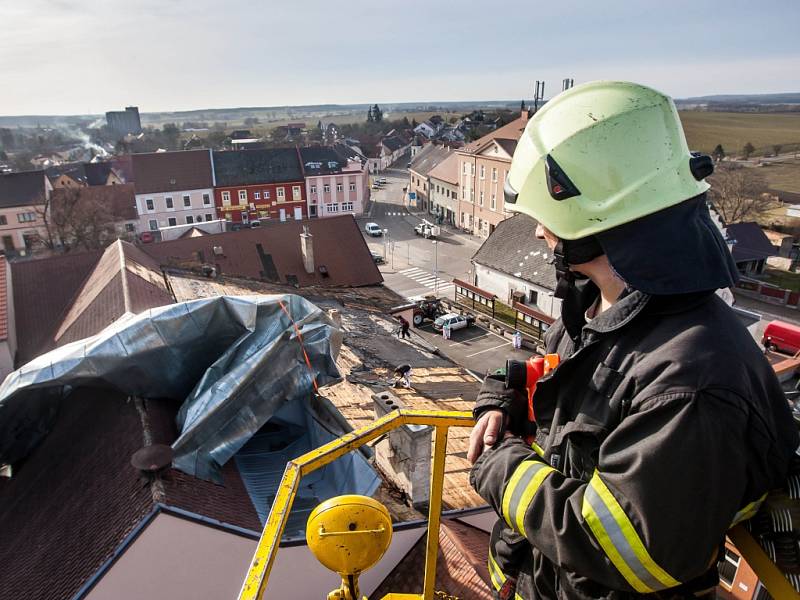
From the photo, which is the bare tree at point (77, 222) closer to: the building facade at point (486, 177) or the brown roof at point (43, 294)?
the brown roof at point (43, 294)

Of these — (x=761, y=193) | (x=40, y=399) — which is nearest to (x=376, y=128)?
(x=761, y=193)

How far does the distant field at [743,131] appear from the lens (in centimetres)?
8431

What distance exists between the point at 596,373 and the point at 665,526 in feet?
1.74

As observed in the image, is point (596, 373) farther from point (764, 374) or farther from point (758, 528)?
point (758, 528)

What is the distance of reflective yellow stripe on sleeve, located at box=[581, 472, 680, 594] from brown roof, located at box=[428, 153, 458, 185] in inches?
1893


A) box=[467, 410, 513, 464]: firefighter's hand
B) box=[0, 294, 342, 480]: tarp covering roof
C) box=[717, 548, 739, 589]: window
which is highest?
box=[467, 410, 513, 464]: firefighter's hand

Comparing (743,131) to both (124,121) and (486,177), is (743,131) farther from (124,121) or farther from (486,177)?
(124,121)

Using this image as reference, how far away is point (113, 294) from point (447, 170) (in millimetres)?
42051

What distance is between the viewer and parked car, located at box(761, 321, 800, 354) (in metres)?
21.7

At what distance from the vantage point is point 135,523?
187 inches

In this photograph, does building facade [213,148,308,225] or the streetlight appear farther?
building facade [213,148,308,225]

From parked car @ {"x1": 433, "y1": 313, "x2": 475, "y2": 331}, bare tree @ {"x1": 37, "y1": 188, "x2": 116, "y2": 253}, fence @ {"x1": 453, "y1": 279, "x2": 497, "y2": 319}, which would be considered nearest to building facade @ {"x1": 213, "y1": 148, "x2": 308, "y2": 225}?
bare tree @ {"x1": 37, "y1": 188, "x2": 116, "y2": 253}

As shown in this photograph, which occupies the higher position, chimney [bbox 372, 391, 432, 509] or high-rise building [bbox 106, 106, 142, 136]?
high-rise building [bbox 106, 106, 142, 136]

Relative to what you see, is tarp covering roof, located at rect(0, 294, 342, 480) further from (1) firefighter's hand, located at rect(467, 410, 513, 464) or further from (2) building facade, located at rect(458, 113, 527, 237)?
(2) building facade, located at rect(458, 113, 527, 237)
